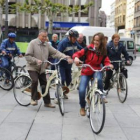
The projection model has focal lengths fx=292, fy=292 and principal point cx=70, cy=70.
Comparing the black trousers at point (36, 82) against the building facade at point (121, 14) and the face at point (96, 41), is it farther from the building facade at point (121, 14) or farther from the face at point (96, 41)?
the building facade at point (121, 14)

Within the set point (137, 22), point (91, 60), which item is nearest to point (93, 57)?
point (91, 60)

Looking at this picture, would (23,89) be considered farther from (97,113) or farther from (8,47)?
(8,47)

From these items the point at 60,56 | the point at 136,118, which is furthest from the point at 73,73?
the point at 136,118

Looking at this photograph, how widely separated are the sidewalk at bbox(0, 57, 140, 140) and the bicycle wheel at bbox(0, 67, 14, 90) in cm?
121

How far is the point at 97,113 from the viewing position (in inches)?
189

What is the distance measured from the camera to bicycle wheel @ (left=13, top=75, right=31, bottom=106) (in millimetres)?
6574

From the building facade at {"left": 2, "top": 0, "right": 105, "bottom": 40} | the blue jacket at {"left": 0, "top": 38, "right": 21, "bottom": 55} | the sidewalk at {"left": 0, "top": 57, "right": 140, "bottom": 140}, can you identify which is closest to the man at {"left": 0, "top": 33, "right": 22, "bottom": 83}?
the blue jacket at {"left": 0, "top": 38, "right": 21, "bottom": 55}

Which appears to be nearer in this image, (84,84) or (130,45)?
(84,84)

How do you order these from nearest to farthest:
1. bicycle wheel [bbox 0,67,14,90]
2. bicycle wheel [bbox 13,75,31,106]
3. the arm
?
the arm → bicycle wheel [bbox 13,75,31,106] → bicycle wheel [bbox 0,67,14,90]

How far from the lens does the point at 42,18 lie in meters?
40.9

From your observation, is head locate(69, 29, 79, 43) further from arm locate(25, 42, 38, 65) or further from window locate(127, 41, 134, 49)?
window locate(127, 41, 134, 49)

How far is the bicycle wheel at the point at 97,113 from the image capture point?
462 cm

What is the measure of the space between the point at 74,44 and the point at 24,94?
1.69 metres

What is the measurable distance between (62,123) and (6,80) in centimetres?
363
